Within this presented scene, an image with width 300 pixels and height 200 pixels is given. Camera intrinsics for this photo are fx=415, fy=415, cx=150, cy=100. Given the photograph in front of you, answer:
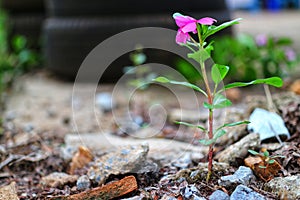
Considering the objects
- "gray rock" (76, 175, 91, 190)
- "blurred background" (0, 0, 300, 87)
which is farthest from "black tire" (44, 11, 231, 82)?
"gray rock" (76, 175, 91, 190)

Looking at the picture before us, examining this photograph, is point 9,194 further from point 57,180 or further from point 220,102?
point 220,102

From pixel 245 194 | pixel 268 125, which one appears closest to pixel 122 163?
pixel 245 194

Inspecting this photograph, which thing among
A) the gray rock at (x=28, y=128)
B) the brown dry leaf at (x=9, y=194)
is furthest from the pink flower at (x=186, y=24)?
the gray rock at (x=28, y=128)

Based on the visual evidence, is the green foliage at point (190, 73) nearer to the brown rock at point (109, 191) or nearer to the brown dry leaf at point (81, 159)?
the brown dry leaf at point (81, 159)

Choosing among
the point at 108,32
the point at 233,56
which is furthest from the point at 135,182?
the point at 108,32

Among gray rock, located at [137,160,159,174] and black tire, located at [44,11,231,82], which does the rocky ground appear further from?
black tire, located at [44,11,231,82]

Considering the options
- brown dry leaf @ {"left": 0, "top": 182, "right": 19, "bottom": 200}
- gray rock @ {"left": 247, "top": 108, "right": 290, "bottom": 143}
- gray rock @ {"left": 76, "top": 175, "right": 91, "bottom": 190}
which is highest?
gray rock @ {"left": 247, "top": 108, "right": 290, "bottom": 143}
